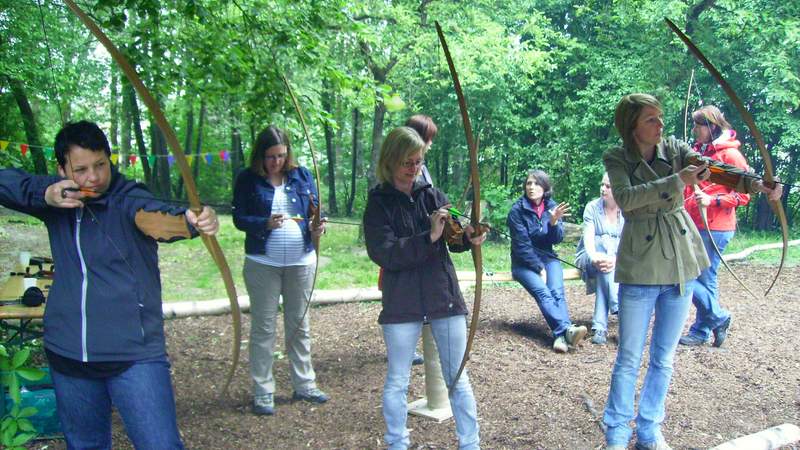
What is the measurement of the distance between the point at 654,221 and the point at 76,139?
234cm

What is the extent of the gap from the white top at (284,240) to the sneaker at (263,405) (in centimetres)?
79

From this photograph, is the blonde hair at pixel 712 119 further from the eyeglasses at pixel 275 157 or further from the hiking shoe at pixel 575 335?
the eyeglasses at pixel 275 157

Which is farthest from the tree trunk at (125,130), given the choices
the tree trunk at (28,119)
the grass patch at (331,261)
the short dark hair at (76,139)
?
the short dark hair at (76,139)

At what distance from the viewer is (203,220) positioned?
202 cm

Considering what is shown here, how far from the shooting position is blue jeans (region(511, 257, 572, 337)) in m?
4.98

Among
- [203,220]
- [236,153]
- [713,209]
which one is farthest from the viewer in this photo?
[236,153]

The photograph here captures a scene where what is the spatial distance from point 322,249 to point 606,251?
655 centimetres

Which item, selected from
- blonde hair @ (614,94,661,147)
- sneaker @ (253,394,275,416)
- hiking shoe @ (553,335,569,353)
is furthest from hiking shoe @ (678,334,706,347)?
sneaker @ (253,394,275,416)

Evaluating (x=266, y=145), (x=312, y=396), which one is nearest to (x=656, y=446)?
(x=312, y=396)

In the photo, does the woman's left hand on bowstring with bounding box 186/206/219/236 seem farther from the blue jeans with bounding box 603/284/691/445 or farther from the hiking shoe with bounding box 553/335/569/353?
the hiking shoe with bounding box 553/335/569/353

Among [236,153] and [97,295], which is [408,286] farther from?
[236,153]

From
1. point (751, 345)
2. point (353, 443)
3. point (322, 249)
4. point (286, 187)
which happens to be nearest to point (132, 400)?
point (353, 443)

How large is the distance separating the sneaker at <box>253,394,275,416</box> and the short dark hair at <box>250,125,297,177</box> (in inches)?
50.5

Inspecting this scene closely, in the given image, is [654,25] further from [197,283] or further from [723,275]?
[197,283]
